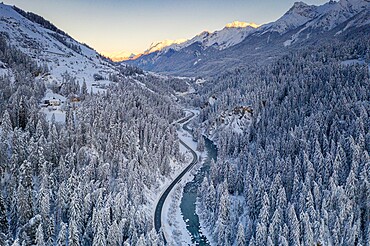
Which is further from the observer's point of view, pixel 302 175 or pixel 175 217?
pixel 302 175

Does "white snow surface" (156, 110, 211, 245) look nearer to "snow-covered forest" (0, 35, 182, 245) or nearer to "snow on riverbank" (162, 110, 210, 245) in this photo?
"snow on riverbank" (162, 110, 210, 245)

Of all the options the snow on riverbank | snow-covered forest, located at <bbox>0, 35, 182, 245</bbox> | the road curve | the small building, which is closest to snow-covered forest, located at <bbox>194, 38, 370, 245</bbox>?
the snow on riverbank

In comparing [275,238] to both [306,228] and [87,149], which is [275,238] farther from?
[87,149]

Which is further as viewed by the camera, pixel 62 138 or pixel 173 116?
pixel 173 116

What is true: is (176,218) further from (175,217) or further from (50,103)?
(50,103)

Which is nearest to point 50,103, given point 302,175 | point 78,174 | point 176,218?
point 78,174

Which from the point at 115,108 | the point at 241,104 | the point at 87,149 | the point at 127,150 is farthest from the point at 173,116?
the point at 87,149

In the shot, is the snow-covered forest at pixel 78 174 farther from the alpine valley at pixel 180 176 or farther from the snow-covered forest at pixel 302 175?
the snow-covered forest at pixel 302 175

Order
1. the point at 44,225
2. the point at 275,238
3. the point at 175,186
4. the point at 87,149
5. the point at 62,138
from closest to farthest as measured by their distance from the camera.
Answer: the point at 44,225, the point at 275,238, the point at 62,138, the point at 87,149, the point at 175,186
